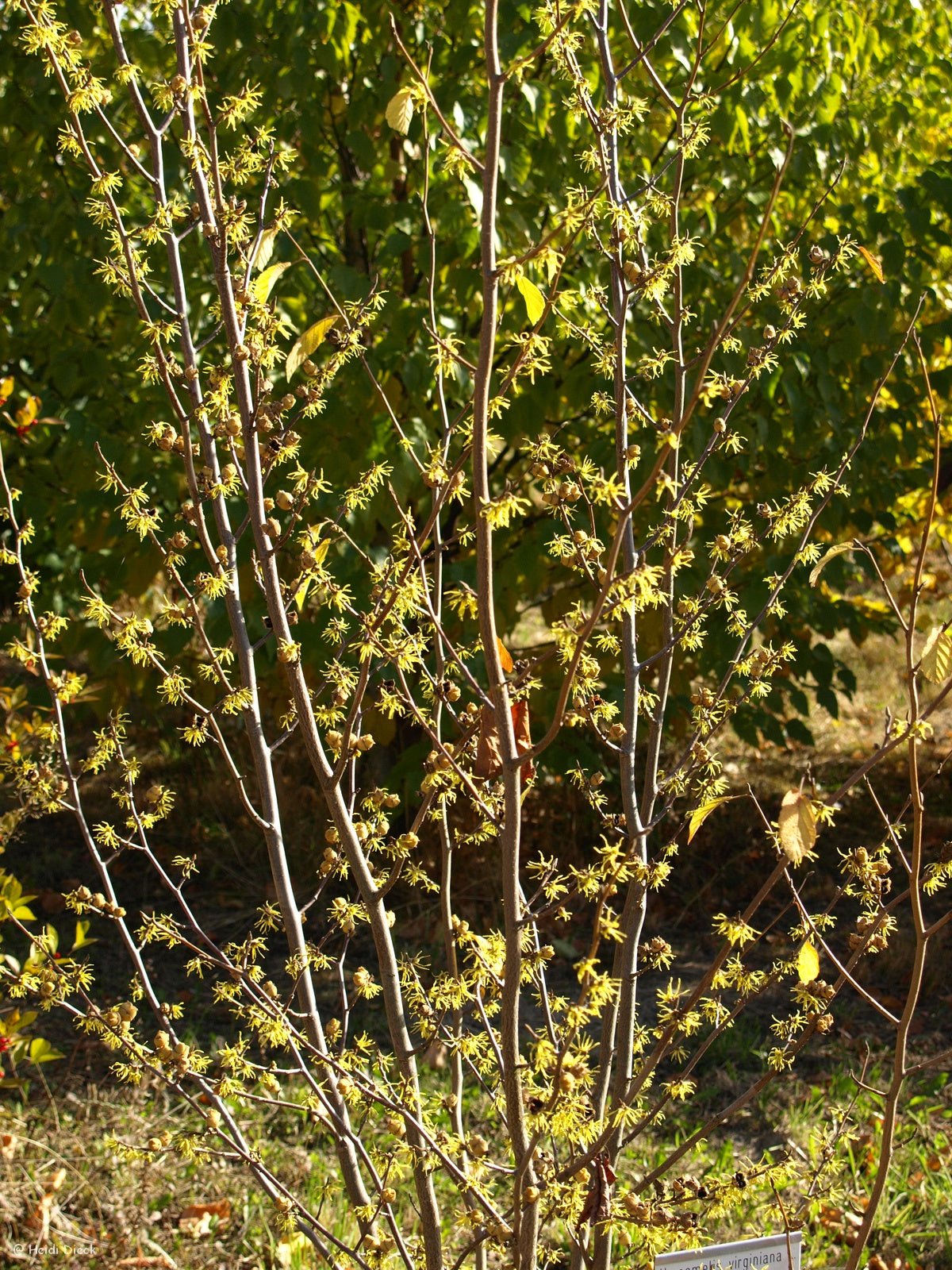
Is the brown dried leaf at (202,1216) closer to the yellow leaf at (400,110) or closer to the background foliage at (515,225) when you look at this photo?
the background foliage at (515,225)

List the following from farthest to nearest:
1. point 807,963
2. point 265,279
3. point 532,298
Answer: point 265,279 → point 807,963 → point 532,298

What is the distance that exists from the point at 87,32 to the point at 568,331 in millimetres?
2493

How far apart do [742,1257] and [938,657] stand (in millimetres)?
850

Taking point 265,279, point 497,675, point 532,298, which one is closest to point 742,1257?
point 497,675

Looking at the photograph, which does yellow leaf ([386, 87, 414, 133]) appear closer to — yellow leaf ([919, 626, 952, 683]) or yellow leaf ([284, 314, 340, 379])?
yellow leaf ([284, 314, 340, 379])

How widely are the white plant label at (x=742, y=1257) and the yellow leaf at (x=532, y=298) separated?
3.78ft

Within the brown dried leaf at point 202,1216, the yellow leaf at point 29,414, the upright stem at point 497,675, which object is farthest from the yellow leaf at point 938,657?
the yellow leaf at point 29,414

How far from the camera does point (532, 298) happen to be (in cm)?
111

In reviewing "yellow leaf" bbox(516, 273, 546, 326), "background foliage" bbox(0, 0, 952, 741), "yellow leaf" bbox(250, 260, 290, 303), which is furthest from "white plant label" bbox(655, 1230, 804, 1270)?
"background foliage" bbox(0, 0, 952, 741)

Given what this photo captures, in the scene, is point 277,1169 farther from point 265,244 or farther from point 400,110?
point 400,110

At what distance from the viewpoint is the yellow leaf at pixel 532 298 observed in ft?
3.50

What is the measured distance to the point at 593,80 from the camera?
335 centimetres

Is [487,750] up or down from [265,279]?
down

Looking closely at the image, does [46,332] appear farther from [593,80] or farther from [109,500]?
[593,80]
